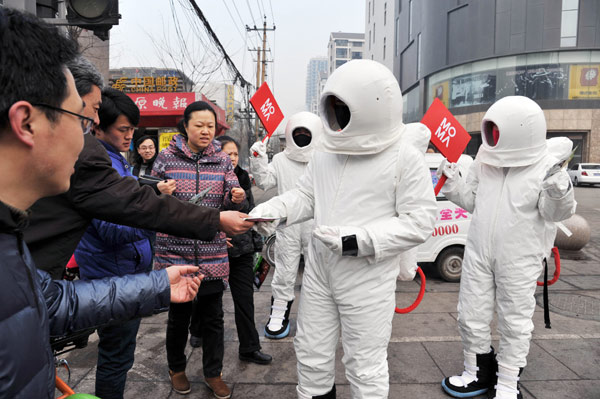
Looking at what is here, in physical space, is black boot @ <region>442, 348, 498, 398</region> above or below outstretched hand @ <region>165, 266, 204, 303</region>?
below

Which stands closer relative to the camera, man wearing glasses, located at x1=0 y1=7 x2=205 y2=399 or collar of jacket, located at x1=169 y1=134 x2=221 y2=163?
man wearing glasses, located at x1=0 y1=7 x2=205 y2=399

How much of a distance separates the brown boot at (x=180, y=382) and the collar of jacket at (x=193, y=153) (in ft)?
4.86

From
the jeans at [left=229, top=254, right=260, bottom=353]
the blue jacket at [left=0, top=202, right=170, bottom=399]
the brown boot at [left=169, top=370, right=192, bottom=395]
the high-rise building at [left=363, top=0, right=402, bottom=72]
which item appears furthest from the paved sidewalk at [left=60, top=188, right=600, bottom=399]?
the high-rise building at [left=363, top=0, right=402, bottom=72]

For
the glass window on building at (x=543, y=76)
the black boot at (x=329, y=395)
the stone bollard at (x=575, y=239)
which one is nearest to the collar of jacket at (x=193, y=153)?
the black boot at (x=329, y=395)

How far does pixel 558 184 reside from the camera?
2.56 meters

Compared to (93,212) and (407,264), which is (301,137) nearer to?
(407,264)

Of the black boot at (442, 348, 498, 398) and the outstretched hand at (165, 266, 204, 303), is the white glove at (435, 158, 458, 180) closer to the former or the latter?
the black boot at (442, 348, 498, 398)

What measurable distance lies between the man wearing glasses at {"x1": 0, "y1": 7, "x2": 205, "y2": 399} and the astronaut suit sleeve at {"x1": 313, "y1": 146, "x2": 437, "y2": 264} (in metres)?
1.24

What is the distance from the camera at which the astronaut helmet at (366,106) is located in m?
2.16

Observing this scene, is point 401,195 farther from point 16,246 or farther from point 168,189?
point 16,246

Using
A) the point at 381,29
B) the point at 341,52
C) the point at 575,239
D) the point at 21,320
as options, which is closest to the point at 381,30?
the point at 381,29

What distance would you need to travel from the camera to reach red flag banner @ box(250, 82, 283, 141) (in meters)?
5.38

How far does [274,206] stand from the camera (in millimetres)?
2398

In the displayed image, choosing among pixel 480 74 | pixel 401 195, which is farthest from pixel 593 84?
pixel 401 195
